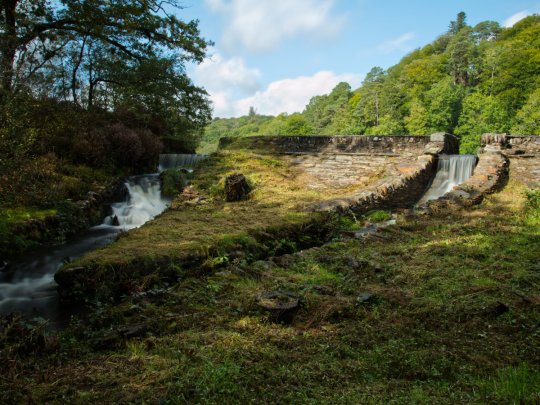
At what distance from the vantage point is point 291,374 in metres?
2.58

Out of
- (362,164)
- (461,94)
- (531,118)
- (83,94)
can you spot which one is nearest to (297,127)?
(461,94)

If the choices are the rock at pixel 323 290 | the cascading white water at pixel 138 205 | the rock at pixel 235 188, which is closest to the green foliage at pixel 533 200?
the rock at pixel 323 290

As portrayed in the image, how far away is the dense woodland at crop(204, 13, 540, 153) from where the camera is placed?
35.3 meters

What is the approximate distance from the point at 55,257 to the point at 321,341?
618 cm

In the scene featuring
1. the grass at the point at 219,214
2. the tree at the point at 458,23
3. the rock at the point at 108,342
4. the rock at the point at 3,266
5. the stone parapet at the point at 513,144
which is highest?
the tree at the point at 458,23

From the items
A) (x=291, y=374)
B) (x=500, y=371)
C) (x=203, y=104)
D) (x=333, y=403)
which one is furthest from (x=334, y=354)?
(x=203, y=104)

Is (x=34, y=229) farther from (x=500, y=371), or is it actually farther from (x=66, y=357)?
(x=500, y=371)

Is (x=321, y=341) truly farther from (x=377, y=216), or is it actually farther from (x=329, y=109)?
(x=329, y=109)

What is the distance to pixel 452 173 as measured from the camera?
12969mm

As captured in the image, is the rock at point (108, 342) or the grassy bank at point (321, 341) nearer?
the grassy bank at point (321, 341)

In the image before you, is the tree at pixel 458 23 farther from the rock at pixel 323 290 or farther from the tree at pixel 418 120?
the rock at pixel 323 290

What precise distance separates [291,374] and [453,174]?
12504 millimetres

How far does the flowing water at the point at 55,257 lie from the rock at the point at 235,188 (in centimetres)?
240

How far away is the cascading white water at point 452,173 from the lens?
1276 centimetres
